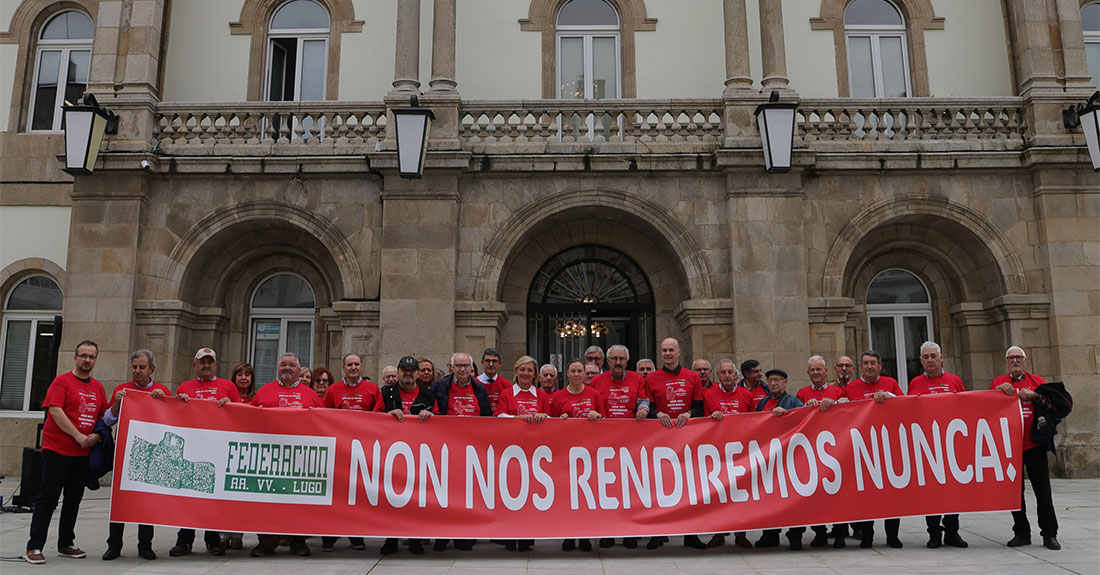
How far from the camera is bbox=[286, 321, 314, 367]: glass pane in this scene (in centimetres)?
1356

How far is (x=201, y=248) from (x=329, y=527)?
7398 mm

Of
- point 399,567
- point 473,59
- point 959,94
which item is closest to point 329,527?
point 399,567

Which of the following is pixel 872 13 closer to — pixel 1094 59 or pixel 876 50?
pixel 876 50

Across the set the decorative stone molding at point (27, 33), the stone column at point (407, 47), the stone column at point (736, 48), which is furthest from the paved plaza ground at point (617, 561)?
the decorative stone molding at point (27, 33)

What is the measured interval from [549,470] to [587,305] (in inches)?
265

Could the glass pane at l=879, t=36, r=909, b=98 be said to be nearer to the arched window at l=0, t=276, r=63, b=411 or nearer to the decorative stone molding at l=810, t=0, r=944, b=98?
the decorative stone molding at l=810, t=0, r=944, b=98

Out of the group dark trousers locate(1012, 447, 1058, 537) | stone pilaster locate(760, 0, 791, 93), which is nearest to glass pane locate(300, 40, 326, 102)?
stone pilaster locate(760, 0, 791, 93)

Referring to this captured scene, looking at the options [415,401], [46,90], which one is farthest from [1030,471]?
[46,90]

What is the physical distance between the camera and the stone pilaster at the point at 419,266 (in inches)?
457

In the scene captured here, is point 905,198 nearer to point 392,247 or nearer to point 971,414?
point 971,414

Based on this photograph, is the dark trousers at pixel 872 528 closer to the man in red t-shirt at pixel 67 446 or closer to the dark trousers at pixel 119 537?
the dark trousers at pixel 119 537

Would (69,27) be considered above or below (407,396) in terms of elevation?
above

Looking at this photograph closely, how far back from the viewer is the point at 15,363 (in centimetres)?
1366

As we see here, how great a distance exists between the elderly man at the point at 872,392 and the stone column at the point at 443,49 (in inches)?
309
